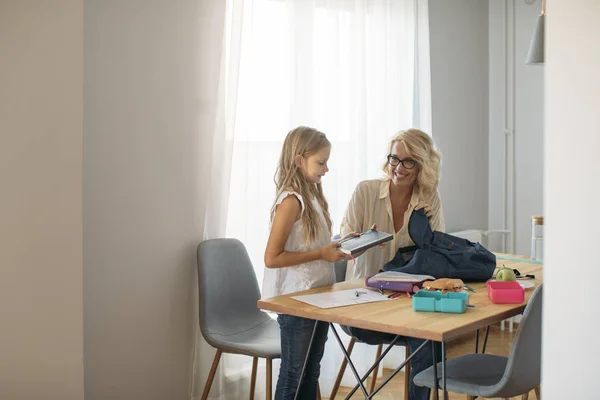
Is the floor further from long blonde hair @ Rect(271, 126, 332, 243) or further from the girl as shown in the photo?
long blonde hair @ Rect(271, 126, 332, 243)

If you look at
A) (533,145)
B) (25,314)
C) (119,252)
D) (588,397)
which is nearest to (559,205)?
(588,397)

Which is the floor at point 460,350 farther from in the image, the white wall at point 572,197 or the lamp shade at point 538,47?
the white wall at point 572,197

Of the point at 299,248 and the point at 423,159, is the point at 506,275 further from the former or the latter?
the point at 299,248

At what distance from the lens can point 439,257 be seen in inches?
117

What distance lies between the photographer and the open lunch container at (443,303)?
2.48 metres

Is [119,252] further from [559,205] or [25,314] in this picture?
[559,205]

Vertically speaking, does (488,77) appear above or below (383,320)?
above

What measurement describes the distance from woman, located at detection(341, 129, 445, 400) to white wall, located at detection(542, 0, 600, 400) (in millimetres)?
2036

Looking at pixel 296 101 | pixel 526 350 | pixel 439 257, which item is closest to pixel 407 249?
pixel 439 257

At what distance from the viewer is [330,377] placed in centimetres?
399

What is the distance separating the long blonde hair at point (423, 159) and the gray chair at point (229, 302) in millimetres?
896

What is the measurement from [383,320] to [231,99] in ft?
5.25

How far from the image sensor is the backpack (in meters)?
2.96

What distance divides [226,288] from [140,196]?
1.91 feet
